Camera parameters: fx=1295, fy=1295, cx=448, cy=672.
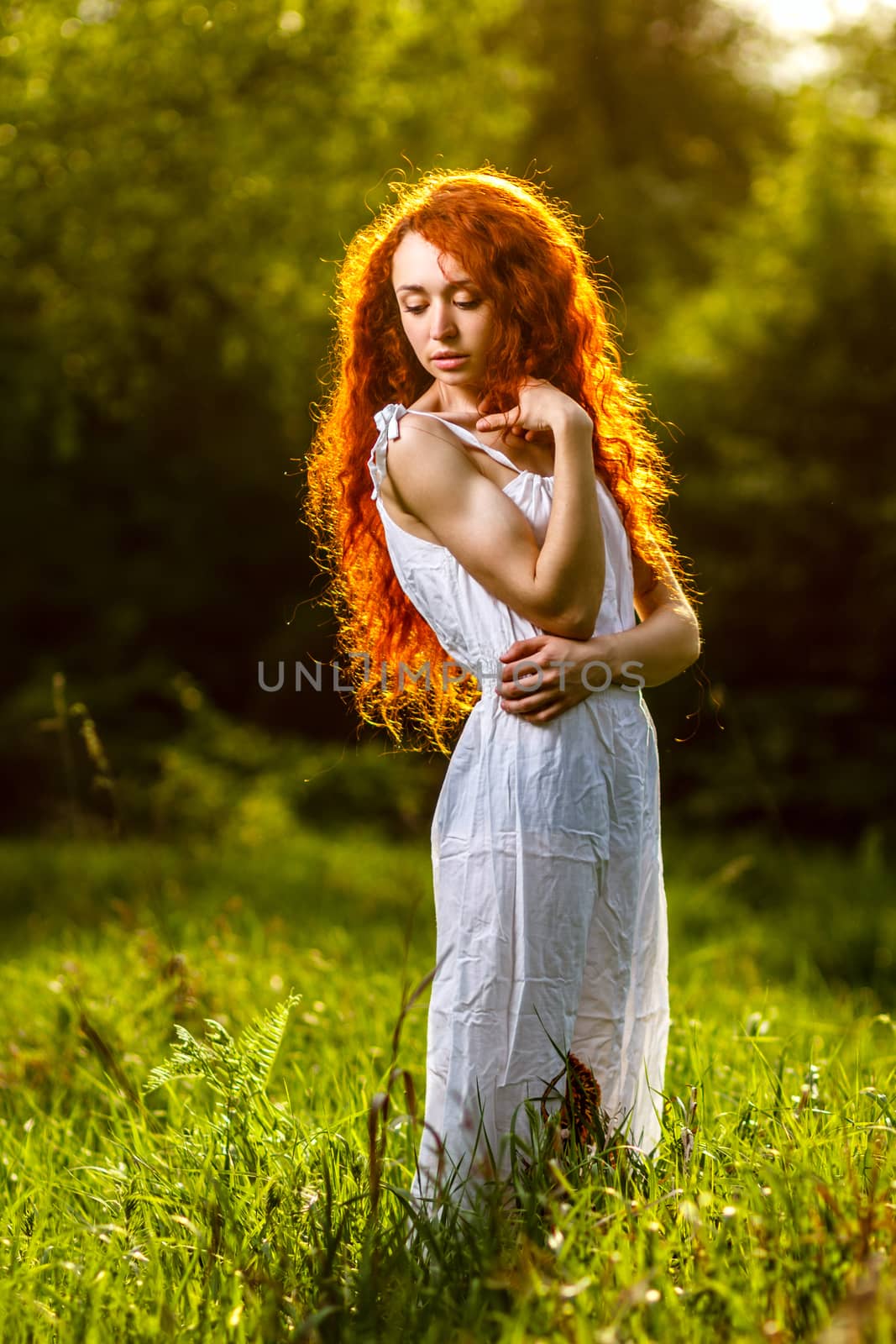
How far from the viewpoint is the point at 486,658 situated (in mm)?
2211

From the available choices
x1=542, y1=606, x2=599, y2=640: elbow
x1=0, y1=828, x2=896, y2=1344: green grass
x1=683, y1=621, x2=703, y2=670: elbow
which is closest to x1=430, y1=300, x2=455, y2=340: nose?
x1=542, y1=606, x2=599, y2=640: elbow

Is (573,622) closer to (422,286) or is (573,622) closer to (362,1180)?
(422,286)

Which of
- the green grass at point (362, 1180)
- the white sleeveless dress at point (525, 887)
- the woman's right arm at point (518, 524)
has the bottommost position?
the green grass at point (362, 1180)

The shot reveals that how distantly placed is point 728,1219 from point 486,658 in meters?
0.96

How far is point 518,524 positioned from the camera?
2.11 metres

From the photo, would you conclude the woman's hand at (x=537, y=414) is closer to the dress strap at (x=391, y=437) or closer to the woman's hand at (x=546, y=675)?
the dress strap at (x=391, y=437)

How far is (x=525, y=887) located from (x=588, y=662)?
0.38 m

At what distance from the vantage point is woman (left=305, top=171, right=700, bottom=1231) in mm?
2072

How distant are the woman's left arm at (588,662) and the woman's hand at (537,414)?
348 millimetres

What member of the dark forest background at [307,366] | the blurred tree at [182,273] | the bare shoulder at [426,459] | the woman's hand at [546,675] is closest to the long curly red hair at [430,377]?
the bare shoulder at [426,459]

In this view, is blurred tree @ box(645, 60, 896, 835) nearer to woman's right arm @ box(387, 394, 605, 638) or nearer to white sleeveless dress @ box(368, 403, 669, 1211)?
white sleeveless dress @ box(368, 403, 669, 1211)

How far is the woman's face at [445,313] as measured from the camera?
2.21 meters

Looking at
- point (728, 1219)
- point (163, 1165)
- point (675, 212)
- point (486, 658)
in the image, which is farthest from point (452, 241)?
point (675, 212)

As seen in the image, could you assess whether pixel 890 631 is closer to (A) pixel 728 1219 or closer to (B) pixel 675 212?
(A) pixel 728 1219
